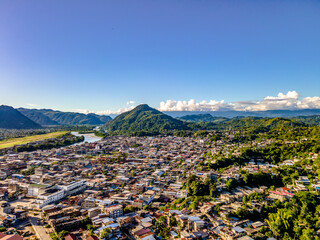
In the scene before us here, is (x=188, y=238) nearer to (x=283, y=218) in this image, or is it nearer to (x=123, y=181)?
(x=283, y=218)

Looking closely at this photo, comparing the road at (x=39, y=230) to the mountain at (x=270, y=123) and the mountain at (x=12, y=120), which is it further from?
the mountain at (x=12, y=120)

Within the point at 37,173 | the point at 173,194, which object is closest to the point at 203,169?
the point at 173,194

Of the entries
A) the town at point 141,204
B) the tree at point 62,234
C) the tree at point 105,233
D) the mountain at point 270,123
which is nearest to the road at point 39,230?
the town at point 141,204

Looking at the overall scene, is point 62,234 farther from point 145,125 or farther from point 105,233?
point 145,125

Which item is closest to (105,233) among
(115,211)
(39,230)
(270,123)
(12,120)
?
(115,211)

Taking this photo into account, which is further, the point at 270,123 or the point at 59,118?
the point at 59,118
